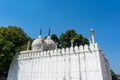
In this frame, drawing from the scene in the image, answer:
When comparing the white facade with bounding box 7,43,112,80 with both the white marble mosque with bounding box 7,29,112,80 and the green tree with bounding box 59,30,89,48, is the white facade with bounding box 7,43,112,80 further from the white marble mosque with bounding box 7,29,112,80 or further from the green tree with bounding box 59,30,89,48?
the green tree with bounding box 59,30,89,48

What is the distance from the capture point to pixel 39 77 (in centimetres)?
1382

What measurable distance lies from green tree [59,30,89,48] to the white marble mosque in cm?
1591

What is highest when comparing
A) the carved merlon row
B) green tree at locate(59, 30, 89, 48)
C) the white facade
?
green tree at locate(59, 30, 89, 48)

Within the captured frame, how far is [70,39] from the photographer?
31359mm

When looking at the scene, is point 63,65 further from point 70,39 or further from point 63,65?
point 70,39

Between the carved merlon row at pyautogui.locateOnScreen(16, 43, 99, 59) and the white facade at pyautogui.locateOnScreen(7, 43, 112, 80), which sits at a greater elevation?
the carved merlon row at pyautogui.locateOnScreen(16, 43, 99, 59)

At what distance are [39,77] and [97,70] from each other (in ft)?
20.7

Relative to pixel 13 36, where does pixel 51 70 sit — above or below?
below

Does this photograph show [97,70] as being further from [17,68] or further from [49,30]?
[49,30]

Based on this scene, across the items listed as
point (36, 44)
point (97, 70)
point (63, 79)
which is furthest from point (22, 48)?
point (97, 70)

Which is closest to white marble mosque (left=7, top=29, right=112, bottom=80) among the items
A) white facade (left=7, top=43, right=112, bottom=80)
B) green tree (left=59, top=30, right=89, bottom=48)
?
white facade (left=7, top=43, right=112, bottom=80)

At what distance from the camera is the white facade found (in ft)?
37.2

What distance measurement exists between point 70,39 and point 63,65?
18846 mm

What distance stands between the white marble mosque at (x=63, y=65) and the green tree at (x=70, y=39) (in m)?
15.9
